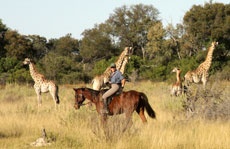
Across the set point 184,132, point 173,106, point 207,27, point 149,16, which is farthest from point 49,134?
point 149,16

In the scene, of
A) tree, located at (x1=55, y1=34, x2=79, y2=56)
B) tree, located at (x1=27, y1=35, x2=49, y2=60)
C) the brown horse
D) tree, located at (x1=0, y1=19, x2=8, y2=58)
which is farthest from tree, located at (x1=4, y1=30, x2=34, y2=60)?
the brown horse

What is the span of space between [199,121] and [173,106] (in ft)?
9.74

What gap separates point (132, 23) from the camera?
52469mm

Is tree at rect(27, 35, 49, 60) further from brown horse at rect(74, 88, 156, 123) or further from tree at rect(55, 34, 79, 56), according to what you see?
brown horse at rect(74, 88, 156, 123)

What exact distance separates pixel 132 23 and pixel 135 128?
1782 inches

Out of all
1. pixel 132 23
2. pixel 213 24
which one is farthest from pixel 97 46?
pixel 213 24

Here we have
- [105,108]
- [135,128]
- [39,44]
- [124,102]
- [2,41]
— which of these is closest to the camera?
[135,128]

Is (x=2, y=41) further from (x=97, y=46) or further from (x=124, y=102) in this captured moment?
(x=124, y=102)

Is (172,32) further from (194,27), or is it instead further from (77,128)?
(77,128)

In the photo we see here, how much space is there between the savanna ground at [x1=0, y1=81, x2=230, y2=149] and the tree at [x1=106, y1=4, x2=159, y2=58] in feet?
126

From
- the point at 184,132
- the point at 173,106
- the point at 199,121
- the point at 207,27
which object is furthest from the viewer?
the point at 207,27

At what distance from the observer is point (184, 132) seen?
8.75m

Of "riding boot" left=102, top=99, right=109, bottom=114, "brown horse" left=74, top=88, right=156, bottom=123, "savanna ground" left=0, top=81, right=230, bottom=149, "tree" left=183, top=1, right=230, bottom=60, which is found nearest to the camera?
"savanna ground" left=0, top=81, right=230, bottom=149

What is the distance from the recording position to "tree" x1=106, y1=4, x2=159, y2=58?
51125 mm
